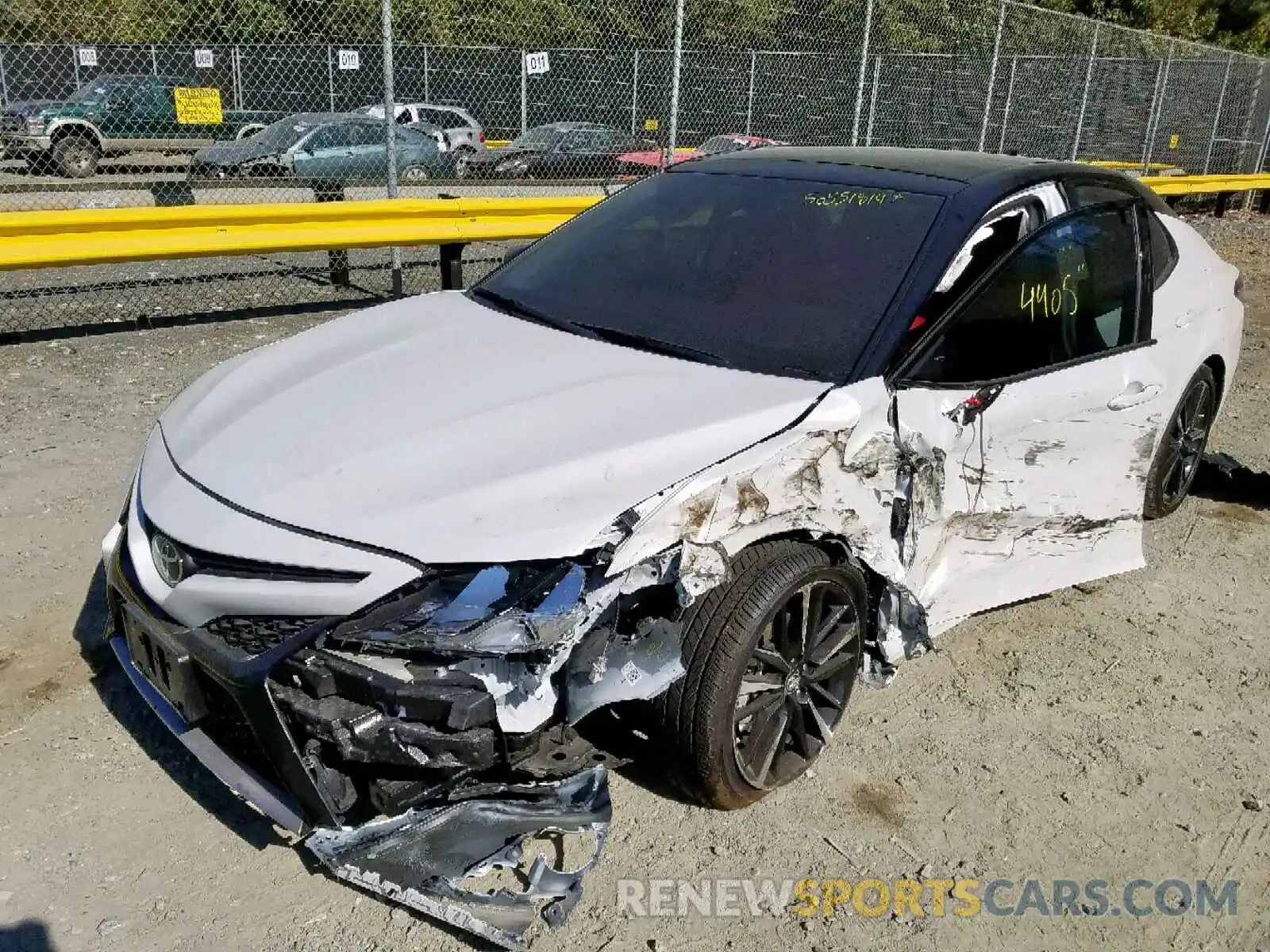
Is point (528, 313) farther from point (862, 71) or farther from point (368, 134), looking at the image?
point (368, 134)

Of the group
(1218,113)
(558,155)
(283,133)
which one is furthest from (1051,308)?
(1218,113)

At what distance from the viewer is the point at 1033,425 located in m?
3.24

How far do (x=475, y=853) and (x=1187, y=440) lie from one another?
3.88m

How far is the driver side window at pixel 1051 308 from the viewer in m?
3.04

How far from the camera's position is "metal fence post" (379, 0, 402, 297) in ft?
23.7

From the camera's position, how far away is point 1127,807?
297cm

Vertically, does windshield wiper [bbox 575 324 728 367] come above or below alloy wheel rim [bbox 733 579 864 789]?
above

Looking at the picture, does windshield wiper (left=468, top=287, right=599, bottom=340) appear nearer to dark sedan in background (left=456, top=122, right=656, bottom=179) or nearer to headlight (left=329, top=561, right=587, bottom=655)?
headlight (left=329, top=561, right=587, bottom=655)

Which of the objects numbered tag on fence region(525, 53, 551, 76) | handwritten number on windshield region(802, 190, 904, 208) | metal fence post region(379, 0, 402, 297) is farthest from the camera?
numbered tag on fence region(525, 53, 551, 76)

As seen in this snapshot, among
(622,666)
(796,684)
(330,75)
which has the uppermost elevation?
(330,75)

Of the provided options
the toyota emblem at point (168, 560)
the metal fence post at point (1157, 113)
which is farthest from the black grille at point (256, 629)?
the metal fence post at point (1157, 113)

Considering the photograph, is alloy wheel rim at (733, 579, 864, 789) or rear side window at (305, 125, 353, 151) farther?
rear side window at (305, 125, 353, 151)

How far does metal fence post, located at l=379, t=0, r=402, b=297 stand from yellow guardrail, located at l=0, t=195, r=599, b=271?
35 cm

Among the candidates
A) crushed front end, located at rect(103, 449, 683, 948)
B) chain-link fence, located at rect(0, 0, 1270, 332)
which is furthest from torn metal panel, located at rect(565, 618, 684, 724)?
chain-link fence, located at rect(0, 0, 1270, 332)
